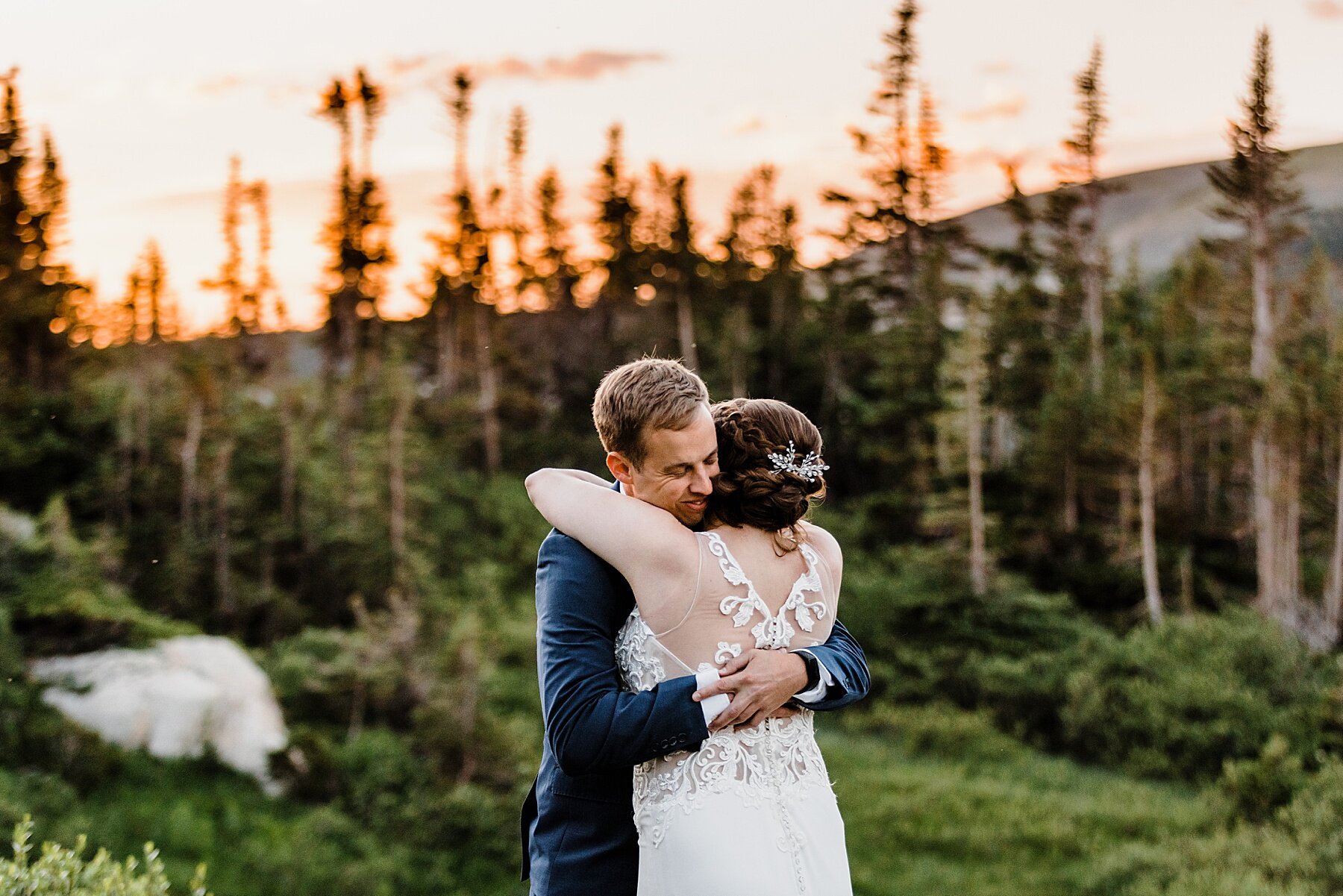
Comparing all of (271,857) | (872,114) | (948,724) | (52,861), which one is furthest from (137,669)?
(872,114)

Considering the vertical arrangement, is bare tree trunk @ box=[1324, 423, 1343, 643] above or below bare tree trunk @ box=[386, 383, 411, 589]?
below

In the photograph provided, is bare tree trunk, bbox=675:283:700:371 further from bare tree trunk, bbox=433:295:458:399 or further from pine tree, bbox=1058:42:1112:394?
pine tree, bbox=1058:42:1112:394

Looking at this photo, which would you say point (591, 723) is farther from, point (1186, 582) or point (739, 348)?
point (739, 348)

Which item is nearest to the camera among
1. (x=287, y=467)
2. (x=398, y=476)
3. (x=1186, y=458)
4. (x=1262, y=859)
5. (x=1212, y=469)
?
(x=1262, y=859)

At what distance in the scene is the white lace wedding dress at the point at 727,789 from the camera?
2527 millimetres

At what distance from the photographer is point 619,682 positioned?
2.72m

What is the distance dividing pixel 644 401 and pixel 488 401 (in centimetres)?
3277

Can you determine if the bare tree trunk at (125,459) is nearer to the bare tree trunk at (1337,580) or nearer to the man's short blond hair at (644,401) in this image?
the man's short blond hair at (644,401)

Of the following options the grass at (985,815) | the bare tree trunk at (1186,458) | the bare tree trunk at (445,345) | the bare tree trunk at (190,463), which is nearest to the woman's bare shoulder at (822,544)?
Result: the grass at (985,815)

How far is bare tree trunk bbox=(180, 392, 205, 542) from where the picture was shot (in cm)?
2397

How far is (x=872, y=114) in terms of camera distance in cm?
3934

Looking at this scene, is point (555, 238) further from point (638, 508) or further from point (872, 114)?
point (638, 508)

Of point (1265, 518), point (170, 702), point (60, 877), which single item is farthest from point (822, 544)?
point (1265, 518)

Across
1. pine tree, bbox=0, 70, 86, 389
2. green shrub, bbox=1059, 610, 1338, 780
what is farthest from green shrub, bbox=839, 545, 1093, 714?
pine tree, bbox=0, 70, 86, 389
